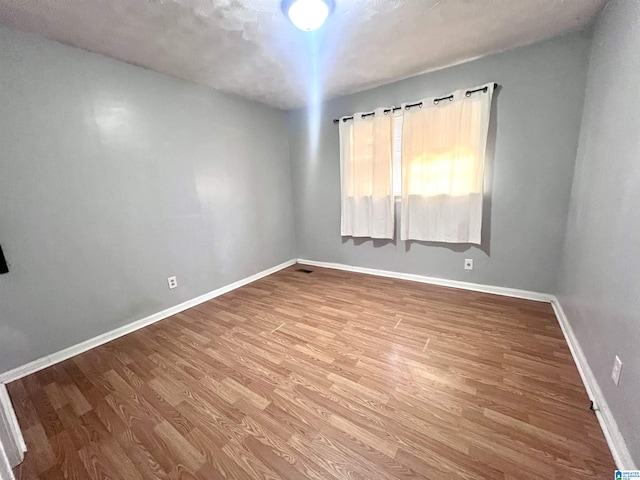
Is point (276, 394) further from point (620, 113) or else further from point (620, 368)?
point (620, 113)

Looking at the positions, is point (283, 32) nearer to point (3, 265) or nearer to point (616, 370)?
point (3, 265)

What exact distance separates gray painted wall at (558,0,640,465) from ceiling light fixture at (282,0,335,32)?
1.58 meters

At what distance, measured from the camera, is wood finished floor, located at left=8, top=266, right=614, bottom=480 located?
1097 mm

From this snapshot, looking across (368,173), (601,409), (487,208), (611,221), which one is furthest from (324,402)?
(368,173)

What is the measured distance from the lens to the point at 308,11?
1.52m

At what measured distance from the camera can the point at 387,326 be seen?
2.14 meters

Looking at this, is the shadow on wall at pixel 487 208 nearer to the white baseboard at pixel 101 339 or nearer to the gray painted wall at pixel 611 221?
the gray painted wall at pixel 611 221

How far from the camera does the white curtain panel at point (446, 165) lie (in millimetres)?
2404

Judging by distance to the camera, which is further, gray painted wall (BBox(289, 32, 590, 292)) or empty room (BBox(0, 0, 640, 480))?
gray painted wall (BBox(289, 32, 590, 292))

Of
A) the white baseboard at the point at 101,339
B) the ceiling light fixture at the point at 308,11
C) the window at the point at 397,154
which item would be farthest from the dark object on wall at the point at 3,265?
the window at the point at 397,154

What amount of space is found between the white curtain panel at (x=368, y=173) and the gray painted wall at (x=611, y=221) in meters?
1.60

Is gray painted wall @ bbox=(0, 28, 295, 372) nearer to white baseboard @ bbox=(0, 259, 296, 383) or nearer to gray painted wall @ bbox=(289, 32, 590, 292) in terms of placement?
white baseboard @ bbox=(0, 259, 296, 383)

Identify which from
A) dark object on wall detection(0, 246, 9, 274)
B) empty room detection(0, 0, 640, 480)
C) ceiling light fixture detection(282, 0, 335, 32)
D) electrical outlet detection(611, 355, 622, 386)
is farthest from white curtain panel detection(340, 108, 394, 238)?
dark object on wall detection(0, 246, 9, 274)

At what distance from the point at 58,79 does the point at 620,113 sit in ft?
11.8
